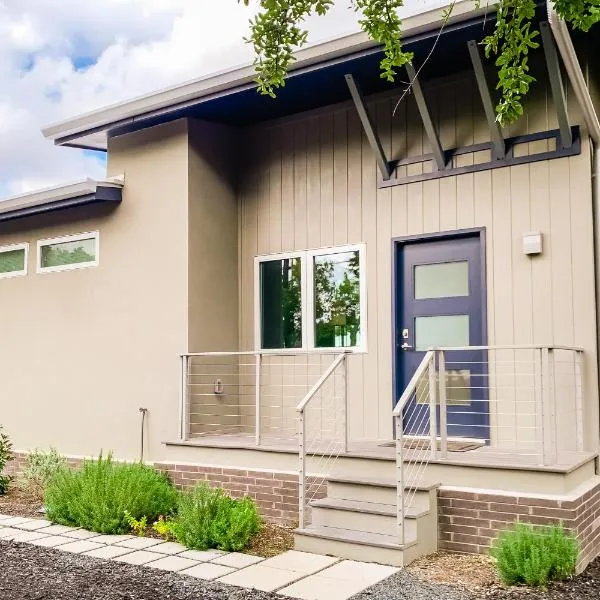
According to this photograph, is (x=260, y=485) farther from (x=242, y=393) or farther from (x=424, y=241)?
(x=424, y=241)

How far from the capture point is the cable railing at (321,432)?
238 inches

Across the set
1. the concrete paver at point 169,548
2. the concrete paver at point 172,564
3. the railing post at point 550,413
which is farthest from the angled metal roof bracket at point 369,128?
the concrete paver at point 172,564

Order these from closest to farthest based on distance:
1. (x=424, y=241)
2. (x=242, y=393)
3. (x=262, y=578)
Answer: (x=262, y=578)
(x=424, y=241)
(x=242, y=393)

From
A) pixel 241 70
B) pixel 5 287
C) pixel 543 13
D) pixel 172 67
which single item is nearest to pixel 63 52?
pixel 172 67

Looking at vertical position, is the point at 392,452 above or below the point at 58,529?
above

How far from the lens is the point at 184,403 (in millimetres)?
7820

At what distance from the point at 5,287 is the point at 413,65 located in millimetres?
6154

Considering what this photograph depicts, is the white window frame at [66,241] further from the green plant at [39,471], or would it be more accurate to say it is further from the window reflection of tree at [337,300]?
the window reflection of tree at [337,300]

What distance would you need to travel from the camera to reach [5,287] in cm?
1018

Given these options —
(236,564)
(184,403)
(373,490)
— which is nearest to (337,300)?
(184,403)

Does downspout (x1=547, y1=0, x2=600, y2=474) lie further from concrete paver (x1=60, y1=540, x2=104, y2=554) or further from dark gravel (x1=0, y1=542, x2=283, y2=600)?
concrete paver (x1=60, y1=540, x2=104, y2=554)

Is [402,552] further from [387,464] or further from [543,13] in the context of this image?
[543,13]

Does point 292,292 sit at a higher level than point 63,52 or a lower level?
lower

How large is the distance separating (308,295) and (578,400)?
2980 millimetres
